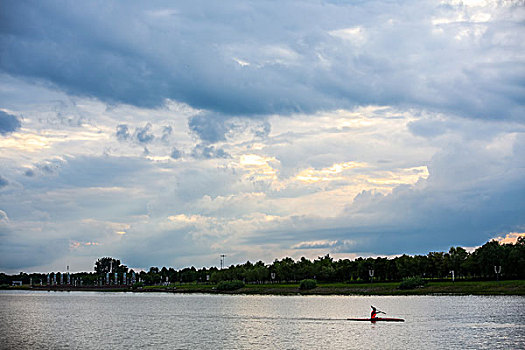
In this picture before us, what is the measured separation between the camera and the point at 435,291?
7790 inches

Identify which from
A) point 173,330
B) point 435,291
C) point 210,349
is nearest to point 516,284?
point 435,291

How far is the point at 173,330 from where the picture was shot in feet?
328

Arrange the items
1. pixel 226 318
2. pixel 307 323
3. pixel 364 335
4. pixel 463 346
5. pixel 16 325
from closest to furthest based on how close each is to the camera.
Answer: pixel 463 346 < pixel 364 335 < pixel 307 323 < pixel 16 325 < pixel 226 318

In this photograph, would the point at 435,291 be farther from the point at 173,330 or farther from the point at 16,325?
the point at 16,325

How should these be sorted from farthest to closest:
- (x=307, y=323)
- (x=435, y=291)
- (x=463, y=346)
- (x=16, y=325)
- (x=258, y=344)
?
(x=435, y=291) → (x=16, y=325) → (x=307, y=323) → (x=258, y=344) → (x=463, y=346)

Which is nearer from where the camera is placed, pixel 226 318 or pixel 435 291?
pixel 226 318

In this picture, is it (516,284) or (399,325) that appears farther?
(516,284)

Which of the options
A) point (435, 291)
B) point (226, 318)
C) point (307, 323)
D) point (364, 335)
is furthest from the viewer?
point (435, 291)

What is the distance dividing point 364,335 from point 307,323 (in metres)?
21.2

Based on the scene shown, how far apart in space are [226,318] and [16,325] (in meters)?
41.9

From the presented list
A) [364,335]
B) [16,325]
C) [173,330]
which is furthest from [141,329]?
[364,335]

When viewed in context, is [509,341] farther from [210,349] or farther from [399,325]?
[210,349]

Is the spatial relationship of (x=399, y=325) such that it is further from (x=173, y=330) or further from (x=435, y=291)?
(x=435, y=291)

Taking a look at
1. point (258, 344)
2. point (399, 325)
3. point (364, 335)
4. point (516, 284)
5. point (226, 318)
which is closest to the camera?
point (258, 344)
